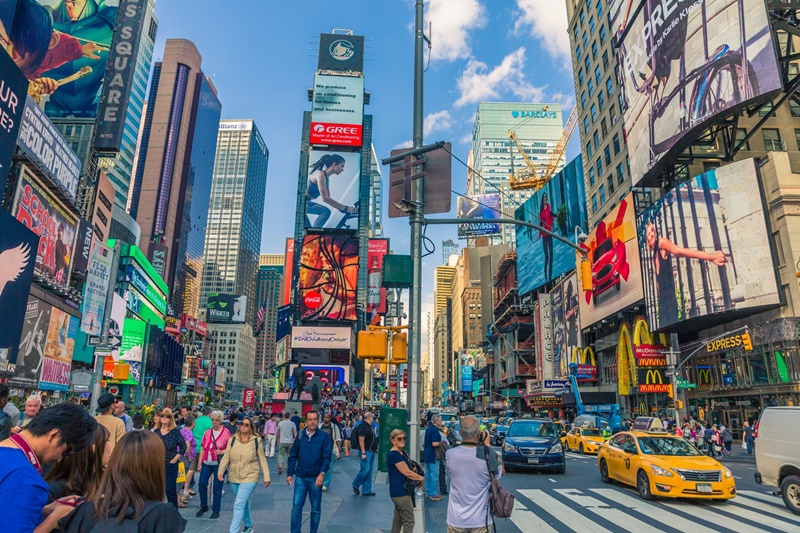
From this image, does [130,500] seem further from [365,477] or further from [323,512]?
[365,477]

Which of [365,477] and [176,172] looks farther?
[176,172]

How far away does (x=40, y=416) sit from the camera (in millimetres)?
3146

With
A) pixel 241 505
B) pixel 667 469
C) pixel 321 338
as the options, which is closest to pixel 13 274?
pixel 241 505

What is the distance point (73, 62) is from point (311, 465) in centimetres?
5342

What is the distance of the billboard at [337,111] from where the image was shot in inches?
3659

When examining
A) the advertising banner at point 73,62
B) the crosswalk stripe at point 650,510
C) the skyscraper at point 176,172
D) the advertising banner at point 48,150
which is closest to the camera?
the crosswalk stripe at point 650,510

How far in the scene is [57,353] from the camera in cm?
4509

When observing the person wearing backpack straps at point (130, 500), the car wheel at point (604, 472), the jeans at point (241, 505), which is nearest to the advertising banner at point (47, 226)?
the jeans at point (241, 505)

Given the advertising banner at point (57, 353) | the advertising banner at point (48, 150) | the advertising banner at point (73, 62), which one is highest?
the advertising banner at point (73, 62)

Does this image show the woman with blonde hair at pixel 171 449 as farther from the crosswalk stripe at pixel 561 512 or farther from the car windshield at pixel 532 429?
the car windshield at pixel 532 429

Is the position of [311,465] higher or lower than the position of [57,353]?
lower

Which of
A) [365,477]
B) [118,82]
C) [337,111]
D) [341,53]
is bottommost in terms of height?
[365,477]

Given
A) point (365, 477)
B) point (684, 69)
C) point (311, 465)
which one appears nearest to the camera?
point (311, 465)

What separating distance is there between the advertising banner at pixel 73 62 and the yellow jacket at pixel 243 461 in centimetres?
5001
